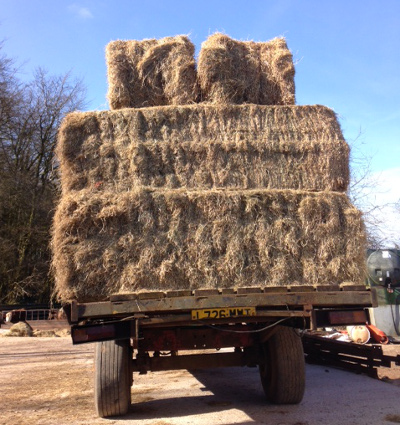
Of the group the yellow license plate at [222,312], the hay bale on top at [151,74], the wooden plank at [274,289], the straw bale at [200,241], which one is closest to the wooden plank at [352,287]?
the straw bale at [200,241]

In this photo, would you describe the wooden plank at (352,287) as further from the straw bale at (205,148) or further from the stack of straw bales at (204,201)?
the straw bale at (205,148)

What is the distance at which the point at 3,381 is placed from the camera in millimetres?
7496

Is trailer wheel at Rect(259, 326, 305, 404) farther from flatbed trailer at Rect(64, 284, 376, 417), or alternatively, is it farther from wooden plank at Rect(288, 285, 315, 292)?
wooden plank at Rect(288, 285, 315, 292)

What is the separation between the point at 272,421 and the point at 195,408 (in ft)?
3.43

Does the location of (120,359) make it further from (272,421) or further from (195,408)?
(272,421)

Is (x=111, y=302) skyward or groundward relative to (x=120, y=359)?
skyward

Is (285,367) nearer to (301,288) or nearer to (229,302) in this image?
(301,288)

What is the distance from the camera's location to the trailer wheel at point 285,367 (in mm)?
5305

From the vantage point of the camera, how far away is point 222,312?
444 centimetres

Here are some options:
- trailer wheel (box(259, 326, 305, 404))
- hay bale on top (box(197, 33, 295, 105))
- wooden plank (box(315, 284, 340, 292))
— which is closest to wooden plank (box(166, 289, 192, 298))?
wooden plank (box(315, 284, 340, 292))

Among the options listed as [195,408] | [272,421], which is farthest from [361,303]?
[195,408]

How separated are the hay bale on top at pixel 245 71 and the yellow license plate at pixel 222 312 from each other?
2799 mm

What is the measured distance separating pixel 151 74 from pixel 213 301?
359cm

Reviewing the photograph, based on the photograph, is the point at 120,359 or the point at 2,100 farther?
the point at 2,100
